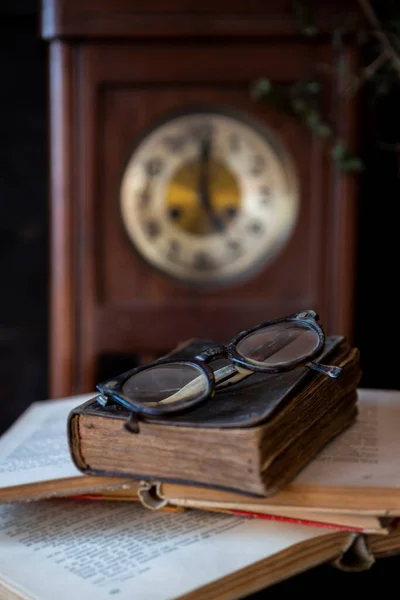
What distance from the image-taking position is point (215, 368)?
868 millimetres

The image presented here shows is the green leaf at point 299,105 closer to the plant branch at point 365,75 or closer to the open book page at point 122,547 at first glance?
the plant branch at point 365,75

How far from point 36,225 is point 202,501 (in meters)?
→ 1.59

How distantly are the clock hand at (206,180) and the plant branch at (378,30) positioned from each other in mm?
453

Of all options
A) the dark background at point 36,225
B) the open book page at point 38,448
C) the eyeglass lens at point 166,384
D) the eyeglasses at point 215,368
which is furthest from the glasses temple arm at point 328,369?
the dark background at point 36,225

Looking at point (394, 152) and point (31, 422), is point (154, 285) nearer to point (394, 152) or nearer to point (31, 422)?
point (394, 152)

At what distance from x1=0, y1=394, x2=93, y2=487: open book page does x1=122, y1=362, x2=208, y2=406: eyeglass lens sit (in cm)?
11

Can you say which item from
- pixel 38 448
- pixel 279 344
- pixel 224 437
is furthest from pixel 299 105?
pixel 224 437

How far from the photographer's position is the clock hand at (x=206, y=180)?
6.20ft

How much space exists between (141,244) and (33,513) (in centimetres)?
116

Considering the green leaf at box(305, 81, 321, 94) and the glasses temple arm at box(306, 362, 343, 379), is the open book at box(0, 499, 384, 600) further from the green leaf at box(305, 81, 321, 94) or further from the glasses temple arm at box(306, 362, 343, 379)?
the green leaf at box(305, 81, 321, 94)

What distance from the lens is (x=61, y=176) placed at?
72.9 inches

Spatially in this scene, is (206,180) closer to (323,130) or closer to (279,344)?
(323,130)

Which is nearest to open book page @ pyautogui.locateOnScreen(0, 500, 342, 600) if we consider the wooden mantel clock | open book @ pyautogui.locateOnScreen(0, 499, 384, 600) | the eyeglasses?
open book @ pyautogui.locateOnScreen(0, 499, 384, 600)

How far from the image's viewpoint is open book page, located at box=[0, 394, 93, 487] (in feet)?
2.58
